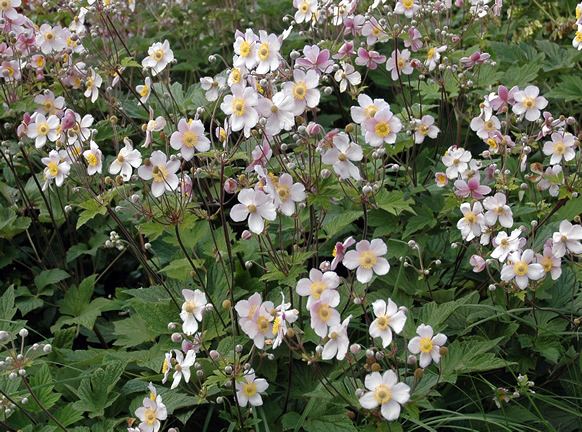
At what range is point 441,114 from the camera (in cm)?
462

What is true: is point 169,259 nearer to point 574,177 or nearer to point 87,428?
point 87,428

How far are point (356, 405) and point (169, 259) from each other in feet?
4.94

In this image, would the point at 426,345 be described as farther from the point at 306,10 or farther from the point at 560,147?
the point at 306,10

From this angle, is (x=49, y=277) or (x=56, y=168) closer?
(x=56, y=168)

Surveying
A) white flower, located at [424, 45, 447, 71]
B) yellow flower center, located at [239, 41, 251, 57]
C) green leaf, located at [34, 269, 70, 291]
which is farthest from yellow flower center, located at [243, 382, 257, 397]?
white flower, located at [424, 45, 447, 71]

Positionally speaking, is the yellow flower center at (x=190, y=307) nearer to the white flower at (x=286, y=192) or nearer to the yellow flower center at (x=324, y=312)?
the white flower at (x=286, y=192)

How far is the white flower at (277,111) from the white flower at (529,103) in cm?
114

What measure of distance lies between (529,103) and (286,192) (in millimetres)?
1250

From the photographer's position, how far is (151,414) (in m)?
2.77

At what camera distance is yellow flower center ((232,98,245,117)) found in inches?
111

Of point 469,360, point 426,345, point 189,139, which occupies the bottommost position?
point 469,360

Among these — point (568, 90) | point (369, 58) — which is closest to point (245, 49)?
point (369, 58)

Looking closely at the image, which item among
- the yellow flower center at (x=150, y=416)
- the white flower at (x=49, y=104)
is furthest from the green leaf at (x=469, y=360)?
the white flower at (x=49, y=104)

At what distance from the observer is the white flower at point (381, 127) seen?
2969 mm
